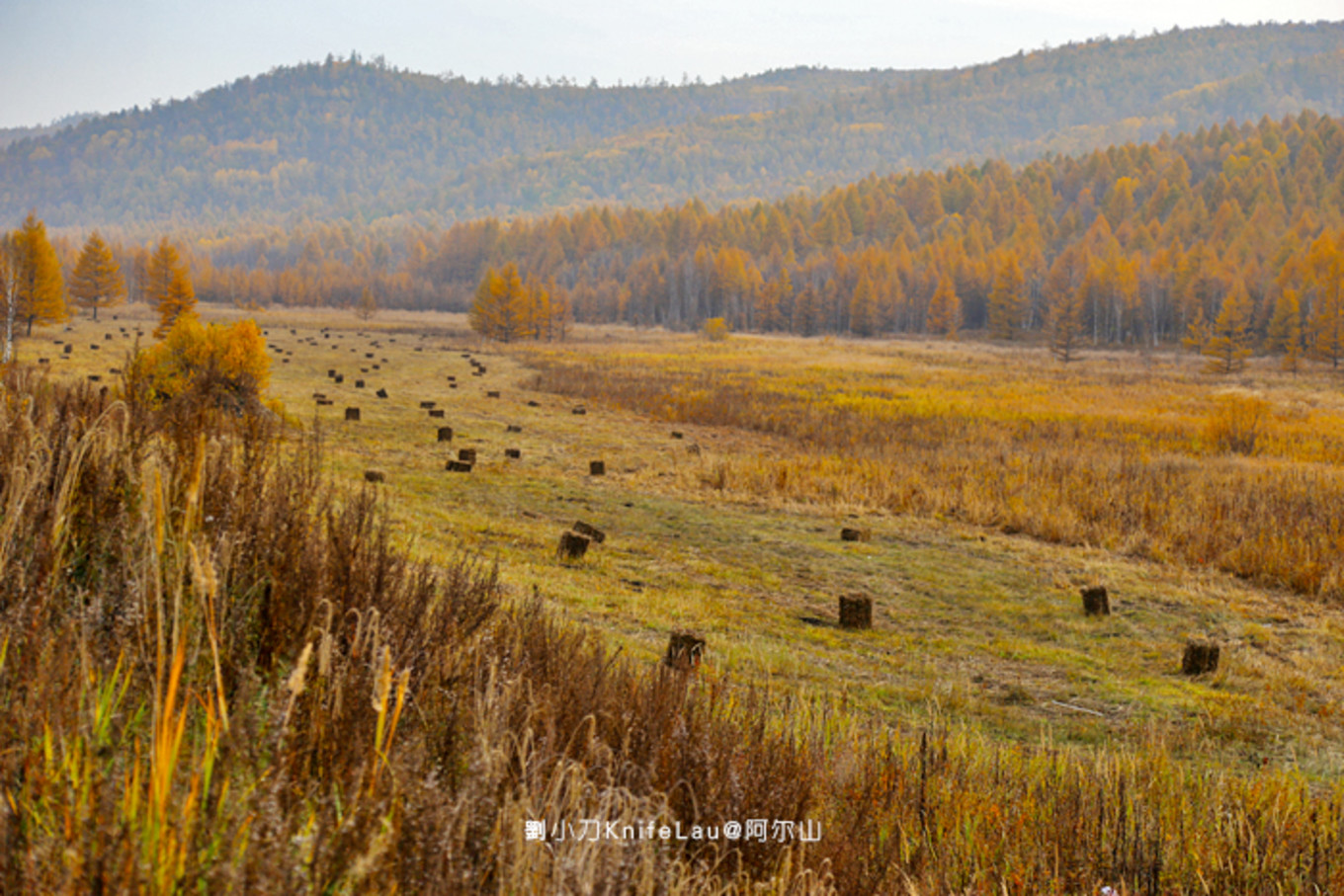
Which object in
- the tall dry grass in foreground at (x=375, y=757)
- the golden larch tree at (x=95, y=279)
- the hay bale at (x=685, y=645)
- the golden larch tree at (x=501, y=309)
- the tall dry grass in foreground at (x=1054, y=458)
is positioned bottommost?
the tall dry grass in foreground at (x=1054, y=458)

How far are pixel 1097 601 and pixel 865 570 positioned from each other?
314cm

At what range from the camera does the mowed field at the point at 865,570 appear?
7.70 m

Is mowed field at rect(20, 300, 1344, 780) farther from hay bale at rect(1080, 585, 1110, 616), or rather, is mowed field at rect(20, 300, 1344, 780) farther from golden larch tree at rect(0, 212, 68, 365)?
golden larch tree at rect(0, 212, 68, 365)

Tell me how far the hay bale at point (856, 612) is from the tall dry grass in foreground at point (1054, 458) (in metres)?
7.23

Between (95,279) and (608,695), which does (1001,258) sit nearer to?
(95,279)

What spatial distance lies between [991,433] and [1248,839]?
79.7 ft

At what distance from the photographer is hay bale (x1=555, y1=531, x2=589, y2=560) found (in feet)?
36.1

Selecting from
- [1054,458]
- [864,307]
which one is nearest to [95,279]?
[1054,458]

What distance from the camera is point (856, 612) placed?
988cm

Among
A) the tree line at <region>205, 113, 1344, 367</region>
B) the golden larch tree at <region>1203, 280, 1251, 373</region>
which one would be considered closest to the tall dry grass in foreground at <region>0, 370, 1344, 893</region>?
the golden larch tree at <region>1203, 280, 1251, 373</region>

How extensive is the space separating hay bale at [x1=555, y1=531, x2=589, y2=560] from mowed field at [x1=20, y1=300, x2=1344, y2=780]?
0.28 m

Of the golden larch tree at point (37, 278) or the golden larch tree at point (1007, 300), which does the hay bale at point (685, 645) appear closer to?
the golden larch tree at point (37, 278)

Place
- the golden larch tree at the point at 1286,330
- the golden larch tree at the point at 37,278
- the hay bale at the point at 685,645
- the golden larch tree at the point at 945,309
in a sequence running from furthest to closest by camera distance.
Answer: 1. the golden larch tree at the point at 945,309
2. the golden larch tree at the point at 1286,330
3. the golden larch tree at the point at 37,278
4. the hay bale at the point at 685,645

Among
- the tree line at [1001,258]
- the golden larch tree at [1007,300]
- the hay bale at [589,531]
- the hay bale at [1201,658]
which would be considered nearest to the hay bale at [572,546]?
the hay bale at [589,531]
